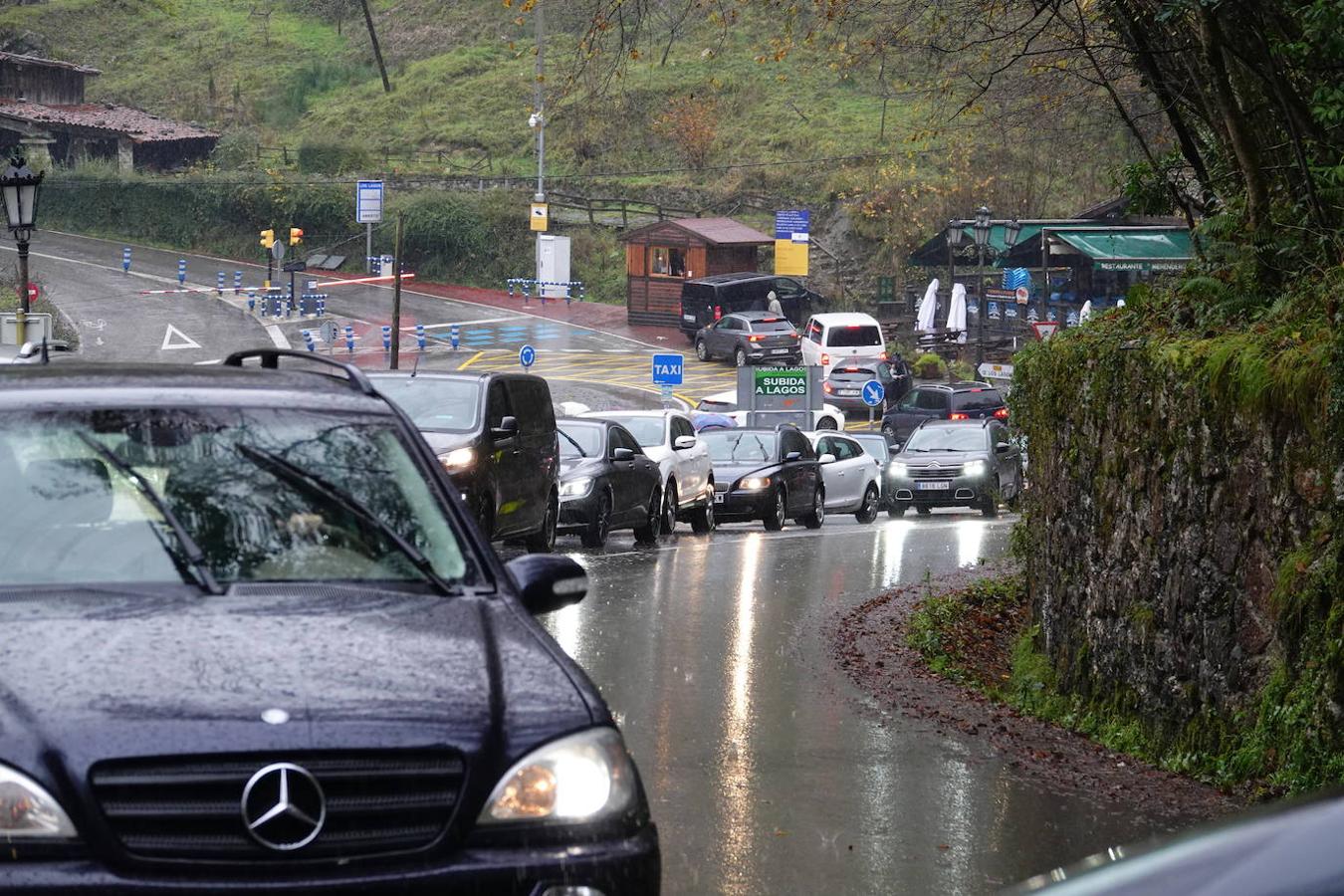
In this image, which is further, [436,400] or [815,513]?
[815,513]

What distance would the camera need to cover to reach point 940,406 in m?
44.6

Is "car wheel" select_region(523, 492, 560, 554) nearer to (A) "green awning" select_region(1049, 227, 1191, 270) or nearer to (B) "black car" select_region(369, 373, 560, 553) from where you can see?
(B) "black car" select_region(369, 373, 560, 553)

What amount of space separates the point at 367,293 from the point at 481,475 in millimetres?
55415

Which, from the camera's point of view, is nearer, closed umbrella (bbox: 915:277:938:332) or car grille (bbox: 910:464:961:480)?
car grille (bbox: 910:464:961:480)

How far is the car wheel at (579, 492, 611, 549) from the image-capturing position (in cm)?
2039

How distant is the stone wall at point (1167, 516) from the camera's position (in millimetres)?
7918

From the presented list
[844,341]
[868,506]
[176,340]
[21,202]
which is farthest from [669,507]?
[176,340]

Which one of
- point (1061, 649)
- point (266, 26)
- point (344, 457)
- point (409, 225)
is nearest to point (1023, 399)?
point (1061, 649)

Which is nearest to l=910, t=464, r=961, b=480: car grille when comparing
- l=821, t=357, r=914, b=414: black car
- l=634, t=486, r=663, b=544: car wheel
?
l=634, t=486, r=663, b=544: car wheel

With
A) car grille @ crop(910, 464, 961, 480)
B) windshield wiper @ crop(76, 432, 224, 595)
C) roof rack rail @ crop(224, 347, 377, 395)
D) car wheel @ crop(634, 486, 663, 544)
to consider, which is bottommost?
car grille @ crop(910, 464, 961, 480)

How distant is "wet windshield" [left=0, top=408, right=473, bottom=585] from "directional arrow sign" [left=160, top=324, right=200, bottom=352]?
173ft

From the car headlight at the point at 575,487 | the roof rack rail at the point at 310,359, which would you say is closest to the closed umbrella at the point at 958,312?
the car headlight at the point at 575,487

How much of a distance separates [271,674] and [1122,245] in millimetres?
43838

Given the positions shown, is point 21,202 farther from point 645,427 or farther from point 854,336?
point 854,336
